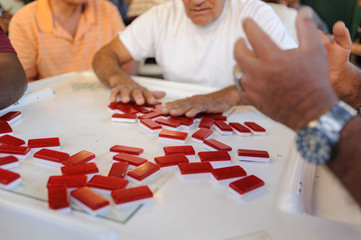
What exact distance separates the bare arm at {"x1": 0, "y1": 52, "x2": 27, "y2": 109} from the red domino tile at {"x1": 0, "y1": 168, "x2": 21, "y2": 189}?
491 millimetres

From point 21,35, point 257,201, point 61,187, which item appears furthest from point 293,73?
point 21,35

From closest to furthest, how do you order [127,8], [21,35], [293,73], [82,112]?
[293,73] → [82,112] → [21,35] → [127,8]

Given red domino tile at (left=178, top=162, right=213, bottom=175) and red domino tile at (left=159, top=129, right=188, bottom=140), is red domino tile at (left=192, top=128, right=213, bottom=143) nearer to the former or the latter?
red domino tile at (left=159, top=129, right=188, bottom=140)

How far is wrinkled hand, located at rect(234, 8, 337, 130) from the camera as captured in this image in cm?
58

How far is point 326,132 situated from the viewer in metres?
0.55

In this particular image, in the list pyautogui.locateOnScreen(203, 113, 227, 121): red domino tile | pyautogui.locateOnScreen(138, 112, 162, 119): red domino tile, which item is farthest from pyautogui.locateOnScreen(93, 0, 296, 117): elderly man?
pyautogui.locateOnScreen(203, 113, 227, 121): red domino tile

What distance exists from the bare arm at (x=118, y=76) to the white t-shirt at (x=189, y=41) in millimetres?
55

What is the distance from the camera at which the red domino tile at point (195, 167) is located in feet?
2.66

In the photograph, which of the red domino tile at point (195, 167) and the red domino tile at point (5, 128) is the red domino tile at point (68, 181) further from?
the red domino tile at point (5, 128)

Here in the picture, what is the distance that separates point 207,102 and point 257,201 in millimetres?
595

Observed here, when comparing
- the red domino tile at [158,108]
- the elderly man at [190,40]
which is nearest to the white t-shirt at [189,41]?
the elderly man at [190,40]

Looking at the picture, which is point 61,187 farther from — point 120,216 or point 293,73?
point 293,73

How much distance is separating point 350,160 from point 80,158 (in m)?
0.63

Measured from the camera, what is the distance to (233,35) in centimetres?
167
